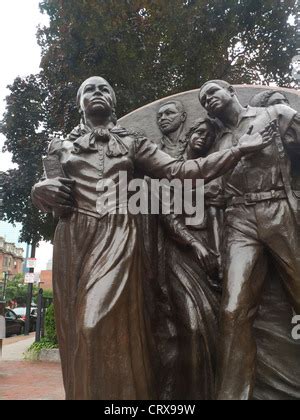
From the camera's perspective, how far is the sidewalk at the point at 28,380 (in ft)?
29.3

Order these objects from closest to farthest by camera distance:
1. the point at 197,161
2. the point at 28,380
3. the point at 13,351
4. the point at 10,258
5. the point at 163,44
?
the point at 197,161 → the point at 28,380 → the point at 163,44 → the point at 13,351 → the point at 10,258

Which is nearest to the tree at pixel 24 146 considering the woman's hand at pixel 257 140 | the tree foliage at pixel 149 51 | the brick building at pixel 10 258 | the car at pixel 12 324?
the tree foliage at pixel 149 51

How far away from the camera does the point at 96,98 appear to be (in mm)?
4195

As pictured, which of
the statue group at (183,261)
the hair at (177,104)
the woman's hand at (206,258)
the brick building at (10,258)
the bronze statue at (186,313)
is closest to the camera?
the statue group at (183,261)

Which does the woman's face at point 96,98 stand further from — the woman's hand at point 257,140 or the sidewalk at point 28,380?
the sidewalk at point 28,380

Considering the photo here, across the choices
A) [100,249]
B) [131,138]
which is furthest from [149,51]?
[100,249]

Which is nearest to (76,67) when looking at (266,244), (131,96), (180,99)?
(131,96)

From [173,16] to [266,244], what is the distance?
8569 mm

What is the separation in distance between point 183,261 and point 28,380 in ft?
24.1

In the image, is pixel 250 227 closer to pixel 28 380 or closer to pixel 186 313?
pixel 186 313

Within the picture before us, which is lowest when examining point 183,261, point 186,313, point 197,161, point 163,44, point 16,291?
point 186,313

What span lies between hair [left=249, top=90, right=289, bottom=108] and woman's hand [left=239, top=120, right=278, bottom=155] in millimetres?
740

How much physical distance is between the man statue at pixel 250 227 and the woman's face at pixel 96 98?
0.84m

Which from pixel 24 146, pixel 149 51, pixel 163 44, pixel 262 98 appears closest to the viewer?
pixel 262 98
